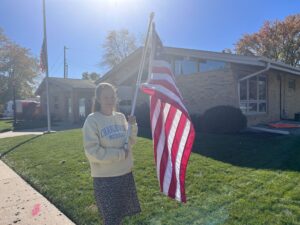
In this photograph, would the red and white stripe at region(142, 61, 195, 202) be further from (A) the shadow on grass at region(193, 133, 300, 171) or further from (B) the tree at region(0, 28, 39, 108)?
(B) the tree at region(0, 28, 39, 108)

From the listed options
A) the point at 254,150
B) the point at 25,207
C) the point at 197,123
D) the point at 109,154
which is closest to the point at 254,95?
the point at 197,123

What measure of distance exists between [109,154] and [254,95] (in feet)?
40.4

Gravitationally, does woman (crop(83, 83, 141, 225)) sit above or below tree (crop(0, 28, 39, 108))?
below

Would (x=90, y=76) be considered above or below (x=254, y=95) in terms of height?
above

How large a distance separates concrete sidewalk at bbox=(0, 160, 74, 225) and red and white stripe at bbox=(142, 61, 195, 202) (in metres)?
1.78

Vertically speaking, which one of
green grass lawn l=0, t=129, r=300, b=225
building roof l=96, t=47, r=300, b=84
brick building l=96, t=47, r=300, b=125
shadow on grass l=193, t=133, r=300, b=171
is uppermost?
building roof l=96, t=47, r=300, b=84

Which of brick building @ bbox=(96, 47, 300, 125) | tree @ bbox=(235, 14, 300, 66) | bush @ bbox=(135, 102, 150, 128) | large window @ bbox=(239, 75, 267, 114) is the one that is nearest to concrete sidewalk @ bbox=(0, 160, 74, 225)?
brick building @ bbox=(96, 47, 300, 125)

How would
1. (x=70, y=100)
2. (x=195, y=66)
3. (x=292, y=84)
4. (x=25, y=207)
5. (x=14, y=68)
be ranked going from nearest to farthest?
(x=25, y=207), (x=195, y=66), (x=292, y=84), (x=70, y=100), (x=14, y=68)

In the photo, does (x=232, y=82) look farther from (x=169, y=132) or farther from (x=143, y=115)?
(x=169, y=132)

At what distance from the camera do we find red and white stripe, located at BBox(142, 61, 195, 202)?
10.1 ft

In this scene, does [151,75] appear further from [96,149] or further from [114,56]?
→ [114,56]

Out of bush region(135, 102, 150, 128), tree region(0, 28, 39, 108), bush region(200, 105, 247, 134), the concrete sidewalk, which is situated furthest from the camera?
tree region(0, 28, 39, 108)

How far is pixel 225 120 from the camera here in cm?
1116

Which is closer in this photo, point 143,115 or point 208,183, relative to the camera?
point 208,183
